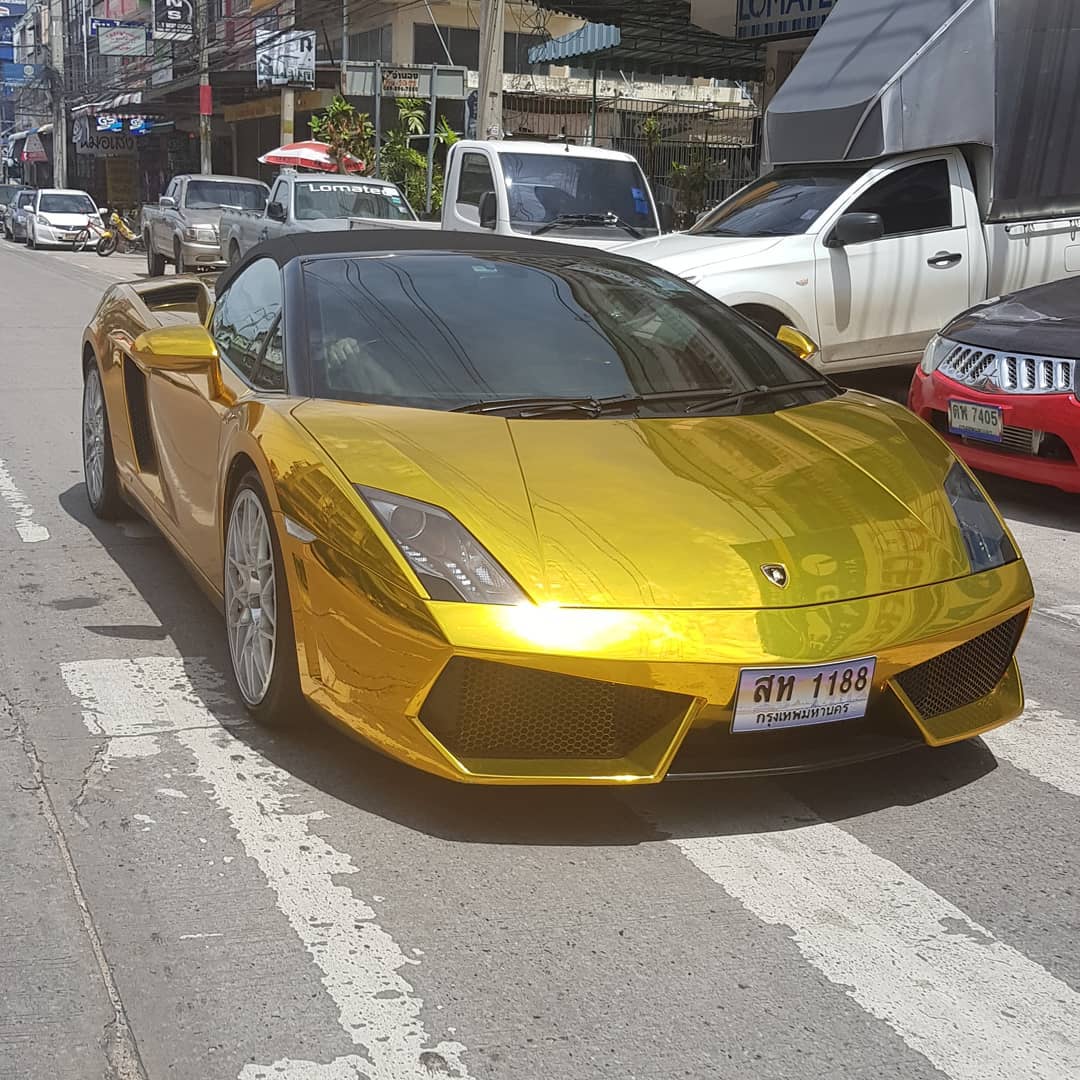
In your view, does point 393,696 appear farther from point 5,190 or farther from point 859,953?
point 5,190

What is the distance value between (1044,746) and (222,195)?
25.1 meters

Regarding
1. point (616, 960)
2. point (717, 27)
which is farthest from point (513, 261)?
point (717, 27)

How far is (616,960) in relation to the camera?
288cm

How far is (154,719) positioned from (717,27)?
662 inches

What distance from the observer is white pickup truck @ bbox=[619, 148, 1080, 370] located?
9.22 metres

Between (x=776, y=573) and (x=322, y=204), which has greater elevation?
(x=776, y=573)

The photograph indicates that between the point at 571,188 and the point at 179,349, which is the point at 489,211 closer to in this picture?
the point at 571,188

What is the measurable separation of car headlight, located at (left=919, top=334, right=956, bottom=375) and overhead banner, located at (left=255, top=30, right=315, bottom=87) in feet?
100

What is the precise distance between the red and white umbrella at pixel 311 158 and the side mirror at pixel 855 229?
22.4 metres

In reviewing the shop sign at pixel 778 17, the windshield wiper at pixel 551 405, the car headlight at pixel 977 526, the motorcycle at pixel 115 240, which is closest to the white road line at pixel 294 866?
the windshield wiper at pixel 551 405

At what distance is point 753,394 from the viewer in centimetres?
444

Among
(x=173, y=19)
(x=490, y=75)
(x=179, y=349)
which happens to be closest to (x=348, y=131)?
(x=173, y=19)

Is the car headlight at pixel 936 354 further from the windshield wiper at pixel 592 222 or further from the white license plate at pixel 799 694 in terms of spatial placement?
the windshield wiper at pixel 592 222

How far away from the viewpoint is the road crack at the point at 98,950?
2.50 metres
